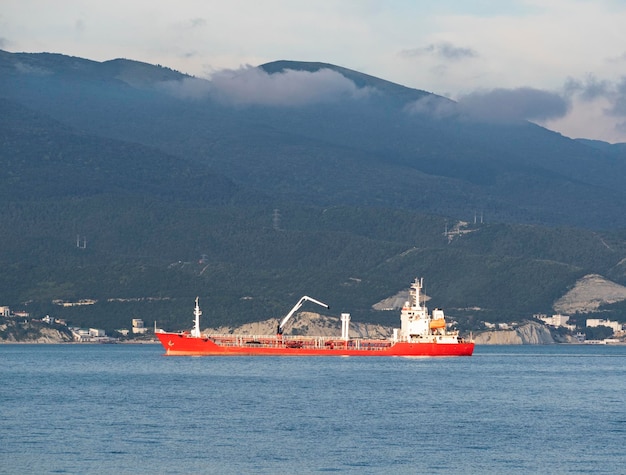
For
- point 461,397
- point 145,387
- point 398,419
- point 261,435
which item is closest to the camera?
point 261,435

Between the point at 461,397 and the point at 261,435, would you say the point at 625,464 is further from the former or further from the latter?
the point at 461,397

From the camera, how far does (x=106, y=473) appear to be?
89.8 meters

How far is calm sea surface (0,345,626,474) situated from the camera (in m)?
94.6

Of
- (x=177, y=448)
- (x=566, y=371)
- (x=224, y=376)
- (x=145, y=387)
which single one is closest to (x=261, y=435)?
(x=177, y=448)

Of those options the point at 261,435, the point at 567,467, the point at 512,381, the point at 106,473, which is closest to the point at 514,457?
the point at 567,467

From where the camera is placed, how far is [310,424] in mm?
113250

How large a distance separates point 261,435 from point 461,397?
36843 mm

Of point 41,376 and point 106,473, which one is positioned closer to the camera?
point 106,473

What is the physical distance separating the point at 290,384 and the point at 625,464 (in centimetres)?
6268

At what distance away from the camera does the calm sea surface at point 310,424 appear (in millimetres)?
94562

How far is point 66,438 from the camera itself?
104m

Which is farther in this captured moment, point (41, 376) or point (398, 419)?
point (41, 376)

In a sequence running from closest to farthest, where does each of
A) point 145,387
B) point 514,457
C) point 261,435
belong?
point 514,457
point 261,435
point 145,387

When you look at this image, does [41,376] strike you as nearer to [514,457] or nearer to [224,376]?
[224,376]
